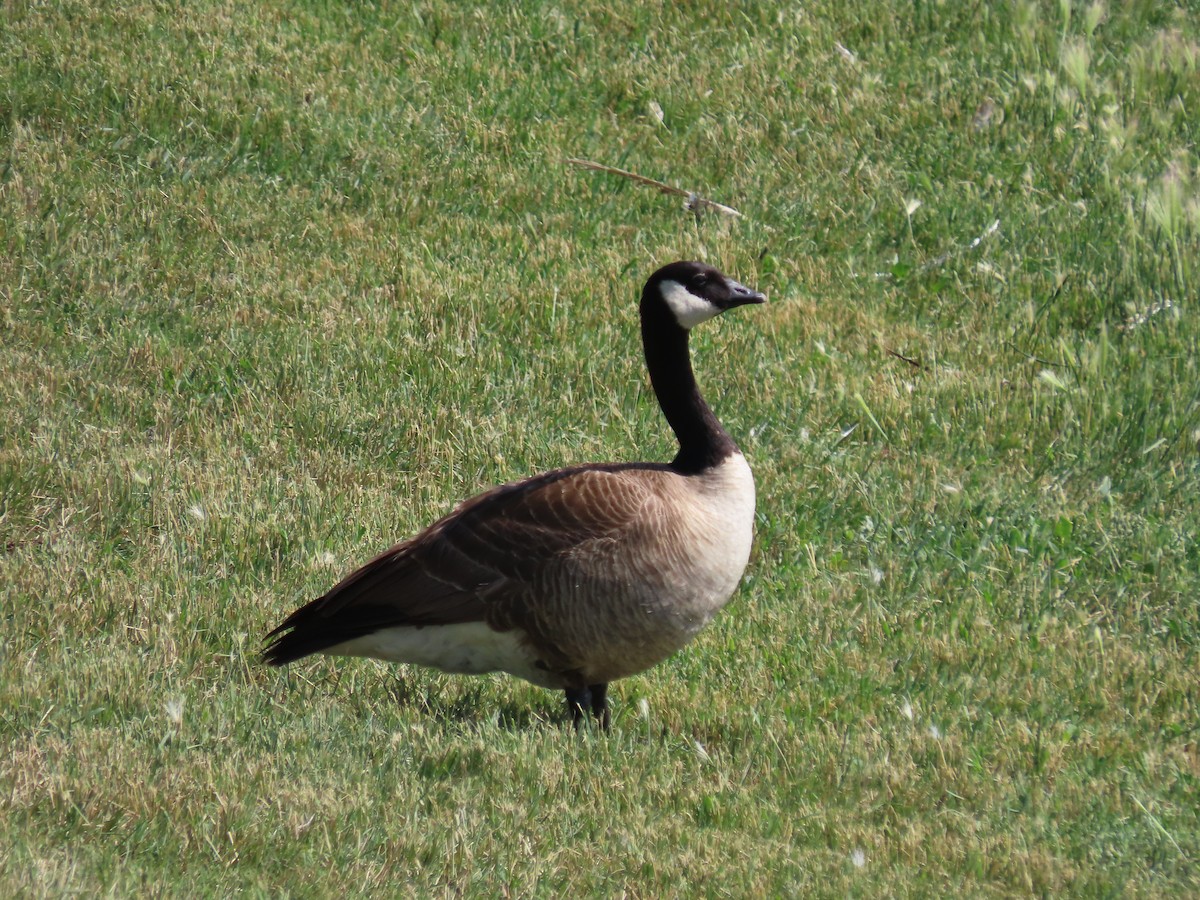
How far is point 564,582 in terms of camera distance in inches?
220

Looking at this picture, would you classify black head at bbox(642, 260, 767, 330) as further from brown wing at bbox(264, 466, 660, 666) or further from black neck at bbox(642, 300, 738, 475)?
brown wing at bbox(264, 466, 660, 666)

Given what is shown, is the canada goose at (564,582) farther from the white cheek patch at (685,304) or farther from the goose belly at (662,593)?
the white cheek patch at (685,304)

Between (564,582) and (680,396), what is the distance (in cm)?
93

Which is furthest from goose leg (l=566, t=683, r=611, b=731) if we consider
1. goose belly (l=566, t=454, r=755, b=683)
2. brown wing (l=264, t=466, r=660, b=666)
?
brown wing (l=264, t=466, r=660, b=666)

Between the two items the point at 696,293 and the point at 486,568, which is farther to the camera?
the point at 696,293

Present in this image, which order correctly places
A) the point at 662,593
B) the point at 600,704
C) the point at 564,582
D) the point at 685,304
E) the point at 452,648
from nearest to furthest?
the point at 662,593 → the point at 564,582 → the point at 452,648 → the point at 600,704 → the point at 685,304

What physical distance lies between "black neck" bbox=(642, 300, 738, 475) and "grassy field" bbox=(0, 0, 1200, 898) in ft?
2.78

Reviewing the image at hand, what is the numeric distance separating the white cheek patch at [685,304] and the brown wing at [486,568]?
0.73 m

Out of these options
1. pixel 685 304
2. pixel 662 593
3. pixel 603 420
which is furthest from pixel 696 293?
pixel 603 420

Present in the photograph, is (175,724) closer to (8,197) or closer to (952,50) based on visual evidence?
(8,197)

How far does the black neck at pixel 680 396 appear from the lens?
5.91 meters

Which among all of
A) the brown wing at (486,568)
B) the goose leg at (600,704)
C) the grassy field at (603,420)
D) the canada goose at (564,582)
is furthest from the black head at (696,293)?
the goose leg at (600,704)

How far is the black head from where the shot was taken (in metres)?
6.02

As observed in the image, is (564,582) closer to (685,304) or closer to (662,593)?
(662,593)
